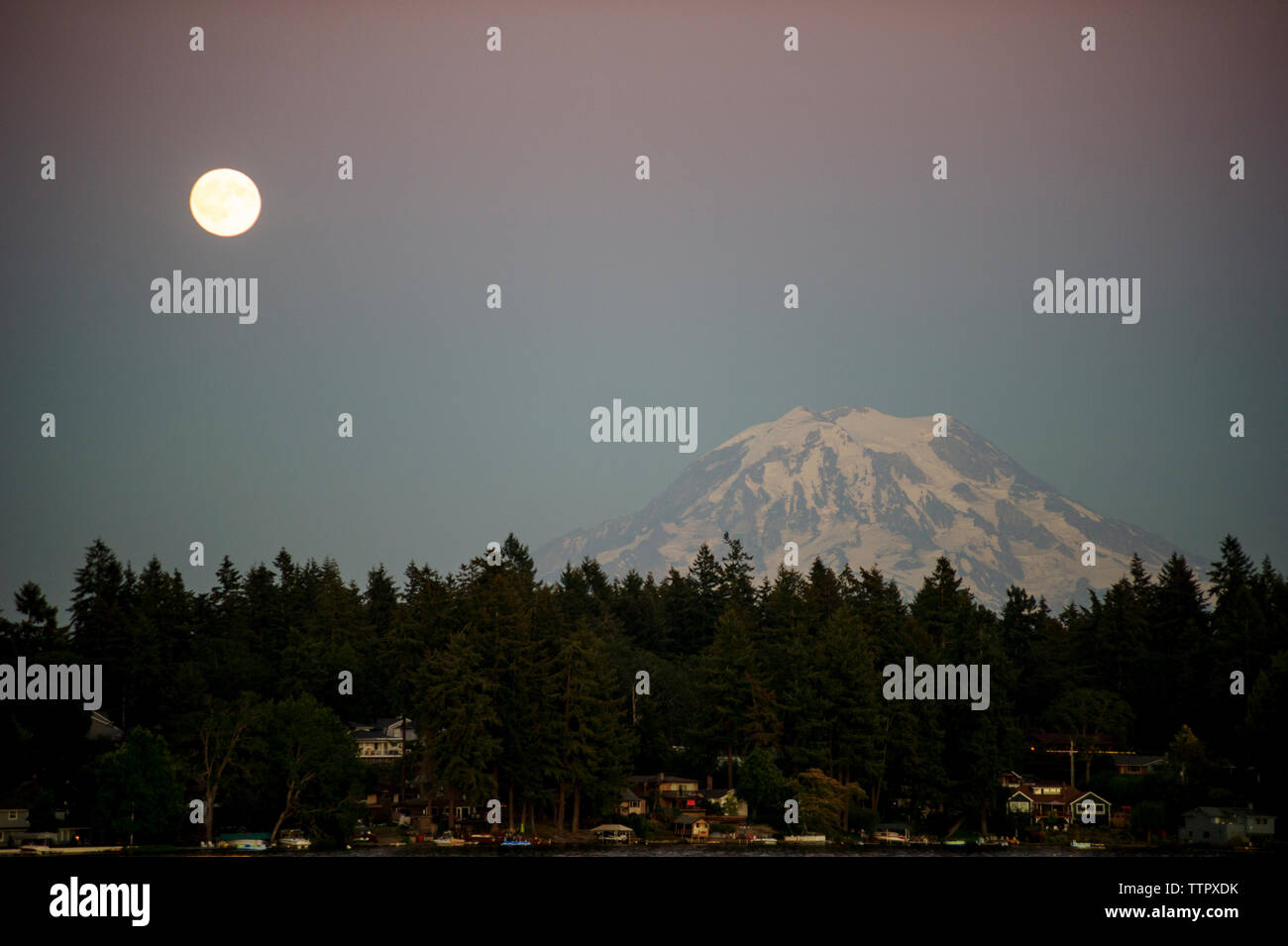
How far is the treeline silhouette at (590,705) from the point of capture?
77.0 meters

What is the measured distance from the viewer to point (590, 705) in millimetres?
84938

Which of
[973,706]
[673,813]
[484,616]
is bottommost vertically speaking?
[673,813]

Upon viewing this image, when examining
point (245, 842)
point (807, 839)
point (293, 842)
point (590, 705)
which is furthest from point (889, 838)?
point (245, 842)

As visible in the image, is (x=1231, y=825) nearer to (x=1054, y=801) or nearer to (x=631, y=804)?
(x=1054, y=801)

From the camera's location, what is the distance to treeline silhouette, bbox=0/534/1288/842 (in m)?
77.0

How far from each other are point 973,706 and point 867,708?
24.7 feet

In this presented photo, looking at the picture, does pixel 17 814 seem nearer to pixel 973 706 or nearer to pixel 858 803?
pixel 858 803

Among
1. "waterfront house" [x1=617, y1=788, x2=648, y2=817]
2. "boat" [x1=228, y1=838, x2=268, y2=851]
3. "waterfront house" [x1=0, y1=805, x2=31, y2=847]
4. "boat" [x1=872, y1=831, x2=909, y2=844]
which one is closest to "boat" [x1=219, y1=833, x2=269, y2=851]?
"boat" [x1=228, y1=838, x2=268, y2=851]

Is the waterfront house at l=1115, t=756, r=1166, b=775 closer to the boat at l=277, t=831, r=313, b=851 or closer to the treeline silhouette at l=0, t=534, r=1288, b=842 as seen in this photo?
the treeline silhouette at l=0, t=534, r=1288, b=842

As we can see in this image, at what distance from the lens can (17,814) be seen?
Answer: 74.9 metres

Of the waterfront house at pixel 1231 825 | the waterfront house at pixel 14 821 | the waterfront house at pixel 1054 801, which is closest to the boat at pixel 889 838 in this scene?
the waterfront house at pixel 1054 801

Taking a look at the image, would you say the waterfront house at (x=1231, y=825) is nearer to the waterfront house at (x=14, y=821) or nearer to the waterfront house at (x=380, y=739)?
the waterfront house at (x=380, y=739)
